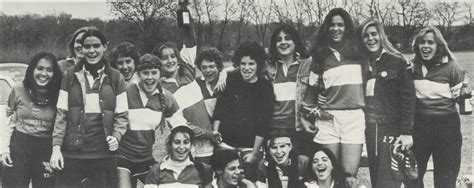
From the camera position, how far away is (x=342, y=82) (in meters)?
3.40

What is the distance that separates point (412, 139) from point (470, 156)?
178cm

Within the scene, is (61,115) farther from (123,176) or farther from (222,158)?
(222,158)

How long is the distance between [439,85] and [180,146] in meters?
1.71

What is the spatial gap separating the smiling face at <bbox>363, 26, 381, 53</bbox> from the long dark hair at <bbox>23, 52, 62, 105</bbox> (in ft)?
6.42

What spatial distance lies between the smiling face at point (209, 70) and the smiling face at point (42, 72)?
0.94m

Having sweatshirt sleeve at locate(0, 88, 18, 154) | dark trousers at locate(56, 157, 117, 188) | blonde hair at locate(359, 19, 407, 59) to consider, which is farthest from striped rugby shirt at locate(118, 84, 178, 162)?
blonde hair at locate(359, 19, 407, 59)

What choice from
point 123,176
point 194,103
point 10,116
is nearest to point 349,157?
point 194,103

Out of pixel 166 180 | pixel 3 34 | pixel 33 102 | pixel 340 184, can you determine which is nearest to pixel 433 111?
pixel 340 184

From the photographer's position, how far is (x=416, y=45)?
350cm

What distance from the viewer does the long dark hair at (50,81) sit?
3.28m

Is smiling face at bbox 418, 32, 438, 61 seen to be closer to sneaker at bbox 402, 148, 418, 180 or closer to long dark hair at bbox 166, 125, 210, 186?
sneaker at bbox 402, 148, 418, 180

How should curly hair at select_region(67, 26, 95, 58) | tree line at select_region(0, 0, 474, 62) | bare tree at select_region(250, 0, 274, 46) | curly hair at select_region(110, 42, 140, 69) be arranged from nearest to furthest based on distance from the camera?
1. curly hair at select_region(67, 26, 95, 58)
2. curly hair at select_region(110, 42, 140, 69)
3. tree line at select_region(0, 0, 474, 62)
4. bare tree at select_region(250, 0, 274, 46)

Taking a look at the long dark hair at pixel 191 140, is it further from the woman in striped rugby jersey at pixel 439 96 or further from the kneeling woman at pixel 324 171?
the woman in striped rugby jersey at pixel 439 96

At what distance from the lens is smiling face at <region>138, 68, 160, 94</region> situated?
331 centimetres
